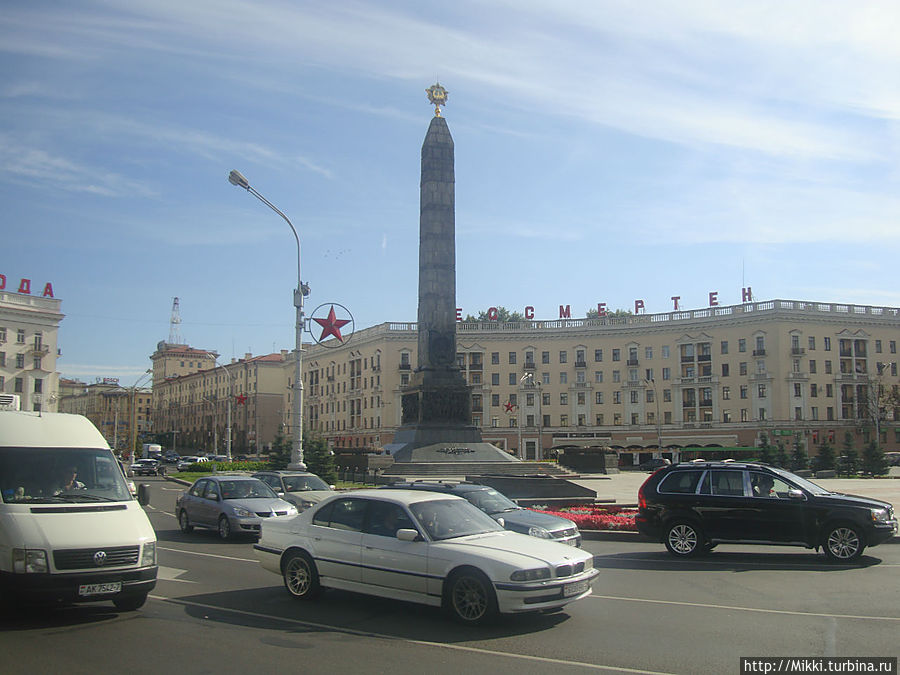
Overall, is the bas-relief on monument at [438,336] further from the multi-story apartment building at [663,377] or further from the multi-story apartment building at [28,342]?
the multi-story apartment building at [28,342]

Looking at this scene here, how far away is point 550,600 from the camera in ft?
27.2

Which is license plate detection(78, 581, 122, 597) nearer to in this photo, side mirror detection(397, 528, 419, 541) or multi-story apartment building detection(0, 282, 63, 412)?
side mirror detection(397, 528, 419, 541)

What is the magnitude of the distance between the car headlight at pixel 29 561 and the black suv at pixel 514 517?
17.9ft

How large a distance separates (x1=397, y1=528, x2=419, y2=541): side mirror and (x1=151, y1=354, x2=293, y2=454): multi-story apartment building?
90554 mm

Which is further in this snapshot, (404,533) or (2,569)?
(404,533)

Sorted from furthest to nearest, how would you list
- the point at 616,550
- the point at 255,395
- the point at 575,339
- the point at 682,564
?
the point at 255,395 < the point at 575,339 < the point at 616,550 < the point at 682,564

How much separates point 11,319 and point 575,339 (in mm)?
57451

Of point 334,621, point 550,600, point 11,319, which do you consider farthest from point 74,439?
point 11,319

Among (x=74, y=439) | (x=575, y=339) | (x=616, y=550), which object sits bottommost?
(x=616, y=550)

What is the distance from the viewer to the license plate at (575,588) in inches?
332

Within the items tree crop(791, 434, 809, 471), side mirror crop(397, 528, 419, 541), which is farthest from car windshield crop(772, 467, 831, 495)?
tree crop(791, 434, 809, 471)

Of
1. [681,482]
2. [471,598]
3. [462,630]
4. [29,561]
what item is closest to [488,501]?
[681,482]

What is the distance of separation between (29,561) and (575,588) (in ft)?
18.3

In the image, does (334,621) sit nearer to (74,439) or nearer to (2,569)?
(2,569)
